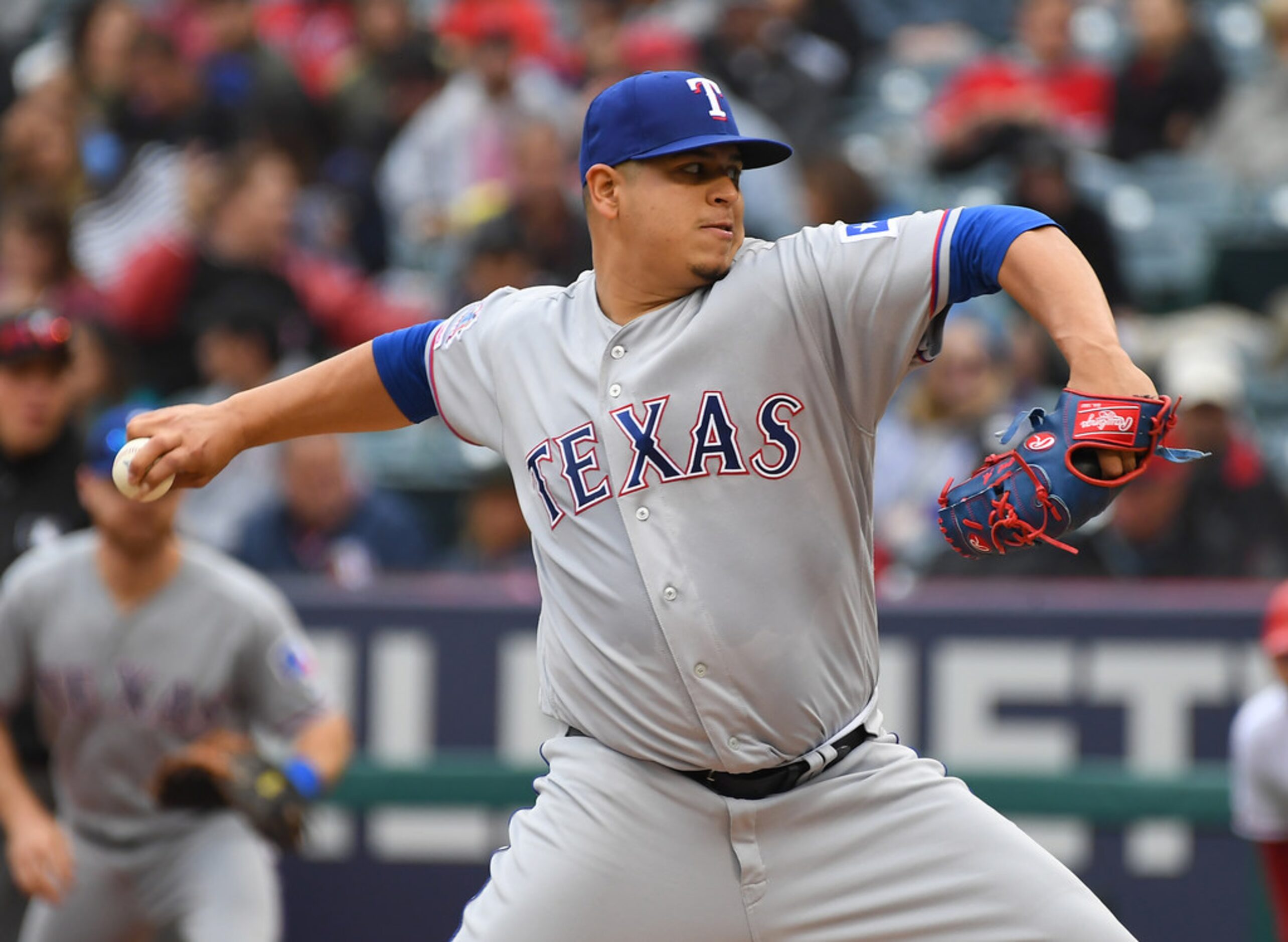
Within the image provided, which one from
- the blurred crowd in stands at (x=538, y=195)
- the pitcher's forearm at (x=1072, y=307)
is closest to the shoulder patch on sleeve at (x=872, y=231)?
the pitcher's forearm at (x=1072, y=307)

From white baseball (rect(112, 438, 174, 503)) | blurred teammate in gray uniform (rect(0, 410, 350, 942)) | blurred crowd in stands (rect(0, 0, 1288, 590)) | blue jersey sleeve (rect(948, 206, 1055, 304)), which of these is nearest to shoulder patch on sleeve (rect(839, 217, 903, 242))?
blue jersey sleeve (rect(948, 206, 1055, 304))

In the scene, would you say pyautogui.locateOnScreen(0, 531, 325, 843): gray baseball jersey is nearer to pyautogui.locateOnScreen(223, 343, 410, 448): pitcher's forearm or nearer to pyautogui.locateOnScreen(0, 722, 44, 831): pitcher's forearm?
pyautogui.locateOnScreen(0, 722, 44, 831): pitcher's forearm

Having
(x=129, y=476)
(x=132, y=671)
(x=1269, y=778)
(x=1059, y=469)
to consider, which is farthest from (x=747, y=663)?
(x=1269, y=778)

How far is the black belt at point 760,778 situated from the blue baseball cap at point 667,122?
1.07m

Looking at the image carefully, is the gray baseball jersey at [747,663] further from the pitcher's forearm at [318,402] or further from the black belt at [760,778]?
the pitcher's forearm at [318,402]

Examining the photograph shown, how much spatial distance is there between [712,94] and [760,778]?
1222 mm

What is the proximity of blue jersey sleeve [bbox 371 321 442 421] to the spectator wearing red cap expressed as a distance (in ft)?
9.29

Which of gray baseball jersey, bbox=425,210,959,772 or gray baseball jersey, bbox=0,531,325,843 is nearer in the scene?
gray baseball jersey, bbox=425,210,959,772

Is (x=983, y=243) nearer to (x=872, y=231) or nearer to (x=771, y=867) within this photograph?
(x=872, y=231)

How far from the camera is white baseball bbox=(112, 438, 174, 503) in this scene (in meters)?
3.42

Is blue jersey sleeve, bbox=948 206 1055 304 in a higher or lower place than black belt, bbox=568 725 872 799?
higher

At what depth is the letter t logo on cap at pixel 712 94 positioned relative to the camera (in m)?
3.37

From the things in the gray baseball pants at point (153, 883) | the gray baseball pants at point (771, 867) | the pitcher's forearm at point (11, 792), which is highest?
the gray baseball pants at point (771, 867)

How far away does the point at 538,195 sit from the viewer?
8852mm
